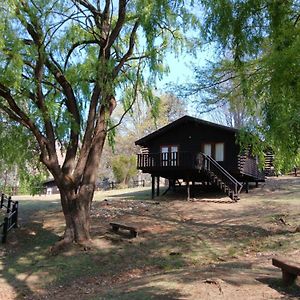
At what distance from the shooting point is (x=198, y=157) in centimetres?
2433

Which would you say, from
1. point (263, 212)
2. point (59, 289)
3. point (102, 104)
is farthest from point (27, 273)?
point (263, 212)

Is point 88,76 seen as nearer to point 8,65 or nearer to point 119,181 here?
point 8,65

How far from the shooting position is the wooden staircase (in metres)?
23.5

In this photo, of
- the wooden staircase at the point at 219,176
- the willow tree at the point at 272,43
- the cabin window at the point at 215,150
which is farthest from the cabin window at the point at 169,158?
the willow tree at the point at 272,43

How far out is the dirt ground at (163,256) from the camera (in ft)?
24.3

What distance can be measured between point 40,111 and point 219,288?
8.07 m

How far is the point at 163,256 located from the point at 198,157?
41.9 ft

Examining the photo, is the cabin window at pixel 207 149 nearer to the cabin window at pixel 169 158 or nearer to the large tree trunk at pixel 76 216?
the cabin window at pixel 169 158

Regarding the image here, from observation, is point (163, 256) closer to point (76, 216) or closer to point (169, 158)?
point (76, 216)

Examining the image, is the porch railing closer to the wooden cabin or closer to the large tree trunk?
the wooden cabin

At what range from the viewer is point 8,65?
467 inches

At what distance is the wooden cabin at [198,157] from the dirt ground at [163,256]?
4.75 m

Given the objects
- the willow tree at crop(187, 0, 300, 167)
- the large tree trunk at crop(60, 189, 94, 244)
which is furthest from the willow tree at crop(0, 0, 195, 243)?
the willow tree at crop(187, 0, 300, 167)

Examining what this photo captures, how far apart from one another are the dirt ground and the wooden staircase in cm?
378
